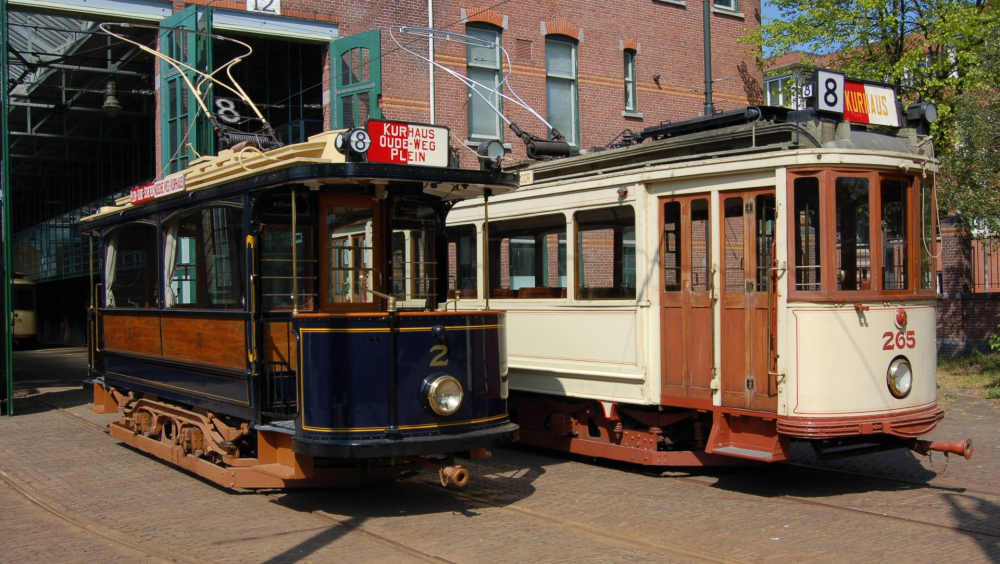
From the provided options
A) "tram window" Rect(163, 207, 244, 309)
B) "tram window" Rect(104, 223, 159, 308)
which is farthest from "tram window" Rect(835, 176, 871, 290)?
"tram window" Rect(104, 223, 159, 308)

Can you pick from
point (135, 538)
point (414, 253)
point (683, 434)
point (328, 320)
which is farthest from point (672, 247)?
point (135, 538)

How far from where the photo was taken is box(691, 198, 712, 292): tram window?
8.50m

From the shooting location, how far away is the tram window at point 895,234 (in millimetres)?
8086

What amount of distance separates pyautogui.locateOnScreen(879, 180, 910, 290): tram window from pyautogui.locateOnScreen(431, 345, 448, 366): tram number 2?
391cm

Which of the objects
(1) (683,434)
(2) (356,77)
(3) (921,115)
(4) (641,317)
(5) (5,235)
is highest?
(2) (356,77)

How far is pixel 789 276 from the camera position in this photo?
25.7 ft

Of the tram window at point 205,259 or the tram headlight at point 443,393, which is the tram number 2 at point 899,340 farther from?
the tram window at point 205,259

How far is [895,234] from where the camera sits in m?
8.23

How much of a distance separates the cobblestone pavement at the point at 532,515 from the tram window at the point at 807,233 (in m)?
1.92

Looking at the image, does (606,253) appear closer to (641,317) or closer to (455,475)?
(641,317)

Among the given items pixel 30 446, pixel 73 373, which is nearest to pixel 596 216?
pixel 30 446

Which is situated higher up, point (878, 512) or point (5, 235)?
point (5, 235)

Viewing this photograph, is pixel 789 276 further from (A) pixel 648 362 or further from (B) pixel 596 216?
(B) pixel 596 216

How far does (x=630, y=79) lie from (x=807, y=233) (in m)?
14.8
